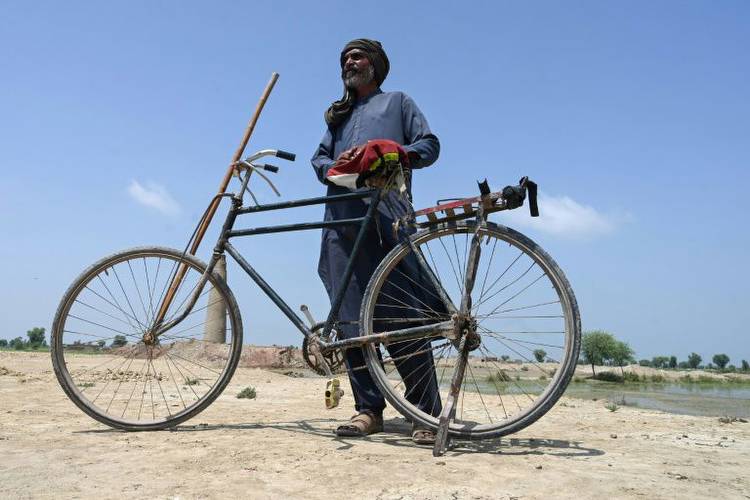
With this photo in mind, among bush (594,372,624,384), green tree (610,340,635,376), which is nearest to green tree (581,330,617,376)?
green tree (610,340,635,376)

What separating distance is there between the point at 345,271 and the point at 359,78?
1430mm

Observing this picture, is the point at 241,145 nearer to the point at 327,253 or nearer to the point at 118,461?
the point at 327,253

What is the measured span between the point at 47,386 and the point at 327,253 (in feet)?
13.9

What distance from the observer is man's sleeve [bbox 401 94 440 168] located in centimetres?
320

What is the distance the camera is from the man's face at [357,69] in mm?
3746

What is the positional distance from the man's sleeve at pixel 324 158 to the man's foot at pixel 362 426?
1.50 m

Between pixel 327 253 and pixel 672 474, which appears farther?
pixel 327 253

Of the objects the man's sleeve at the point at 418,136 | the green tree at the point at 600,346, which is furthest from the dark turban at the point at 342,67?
the green tree at the point at 600,346

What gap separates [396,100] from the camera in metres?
3.62

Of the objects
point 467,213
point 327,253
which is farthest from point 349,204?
point 467,213

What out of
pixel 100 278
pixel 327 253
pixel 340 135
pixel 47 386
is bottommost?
pixel 47 386

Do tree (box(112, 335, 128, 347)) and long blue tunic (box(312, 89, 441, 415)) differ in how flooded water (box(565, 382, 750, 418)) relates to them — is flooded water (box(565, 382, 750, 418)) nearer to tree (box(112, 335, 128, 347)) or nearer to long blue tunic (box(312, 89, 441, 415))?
long blue tunic (box(312, 89, 441, 415))

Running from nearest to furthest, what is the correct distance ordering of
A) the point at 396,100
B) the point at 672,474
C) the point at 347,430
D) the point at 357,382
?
the point at 672,474, the point at 347,430, the point at 357,382, the point at 396,100

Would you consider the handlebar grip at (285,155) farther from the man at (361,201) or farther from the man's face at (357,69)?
the man's face at (357,69)
